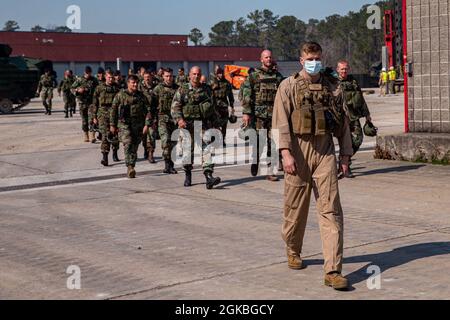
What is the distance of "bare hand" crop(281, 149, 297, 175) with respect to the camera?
6.80 meters

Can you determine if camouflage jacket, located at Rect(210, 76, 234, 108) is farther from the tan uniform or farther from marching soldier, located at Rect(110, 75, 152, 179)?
the tan uniform

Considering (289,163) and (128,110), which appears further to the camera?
(128,110)

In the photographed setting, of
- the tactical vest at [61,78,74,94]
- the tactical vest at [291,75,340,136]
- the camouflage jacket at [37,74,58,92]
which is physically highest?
the camouflage jacket at [37,74,58,92]

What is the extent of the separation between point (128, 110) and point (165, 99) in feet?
2.78

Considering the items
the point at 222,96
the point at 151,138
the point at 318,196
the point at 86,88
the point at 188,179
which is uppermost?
the point at 86,88

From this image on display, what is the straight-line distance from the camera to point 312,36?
451 ft

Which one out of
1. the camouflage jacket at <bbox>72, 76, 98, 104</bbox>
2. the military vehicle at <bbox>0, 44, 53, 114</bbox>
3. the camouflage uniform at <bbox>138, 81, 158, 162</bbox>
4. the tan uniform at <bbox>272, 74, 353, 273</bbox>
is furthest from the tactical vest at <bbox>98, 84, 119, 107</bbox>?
the military vehicle at <bbox>0, 44, 53, 114</bbox>

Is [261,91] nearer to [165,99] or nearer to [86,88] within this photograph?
[165,99]

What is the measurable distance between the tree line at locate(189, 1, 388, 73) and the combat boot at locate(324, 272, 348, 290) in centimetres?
9393

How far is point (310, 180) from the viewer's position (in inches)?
274

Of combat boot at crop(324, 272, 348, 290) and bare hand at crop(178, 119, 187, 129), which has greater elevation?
bare hand at crop(178, 119, 187, 129)

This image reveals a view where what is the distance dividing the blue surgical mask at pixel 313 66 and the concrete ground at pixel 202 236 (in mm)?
1729

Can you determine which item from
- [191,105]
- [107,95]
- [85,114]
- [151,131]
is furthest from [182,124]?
[85,114]

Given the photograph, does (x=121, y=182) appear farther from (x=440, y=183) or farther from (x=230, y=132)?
(x=230, y=132)
